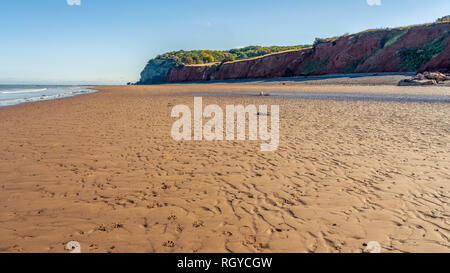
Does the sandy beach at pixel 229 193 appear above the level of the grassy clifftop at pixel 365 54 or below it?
below

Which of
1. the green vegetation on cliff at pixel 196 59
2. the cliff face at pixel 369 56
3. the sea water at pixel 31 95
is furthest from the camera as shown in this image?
the green vegetation on cliff at pixel 196 59

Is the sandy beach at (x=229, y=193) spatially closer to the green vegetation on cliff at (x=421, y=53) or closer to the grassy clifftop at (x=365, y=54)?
the green vegetation on cliff at (x=421, y=53)

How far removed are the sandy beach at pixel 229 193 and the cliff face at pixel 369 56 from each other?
32451 millimetres

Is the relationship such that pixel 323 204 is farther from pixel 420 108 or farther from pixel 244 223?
pixel 420 108

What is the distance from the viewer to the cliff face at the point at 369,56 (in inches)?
1328

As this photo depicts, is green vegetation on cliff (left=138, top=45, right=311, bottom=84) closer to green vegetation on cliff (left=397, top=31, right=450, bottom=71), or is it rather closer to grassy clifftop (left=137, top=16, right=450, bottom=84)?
grassy clifftop (left=137, top=16, right=450, bottom=84)

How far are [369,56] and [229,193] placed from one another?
153ft

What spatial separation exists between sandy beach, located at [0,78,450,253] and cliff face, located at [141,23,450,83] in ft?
106

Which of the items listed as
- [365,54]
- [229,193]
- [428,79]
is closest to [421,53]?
[365,54]

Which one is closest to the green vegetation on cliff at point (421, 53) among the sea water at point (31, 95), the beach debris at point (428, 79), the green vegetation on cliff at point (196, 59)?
the beach debris at point (428, 79)

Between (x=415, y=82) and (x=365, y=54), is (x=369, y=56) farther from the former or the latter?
(x=415, y=82)

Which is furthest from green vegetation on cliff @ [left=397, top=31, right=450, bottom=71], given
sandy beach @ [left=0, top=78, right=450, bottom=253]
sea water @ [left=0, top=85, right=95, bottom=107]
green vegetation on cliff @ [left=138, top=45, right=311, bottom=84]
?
green vegetation on cliff @ [left=138, top=45, right=311, bottom=84]

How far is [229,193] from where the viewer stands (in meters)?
4.57

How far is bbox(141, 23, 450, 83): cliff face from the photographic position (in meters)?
33.7
